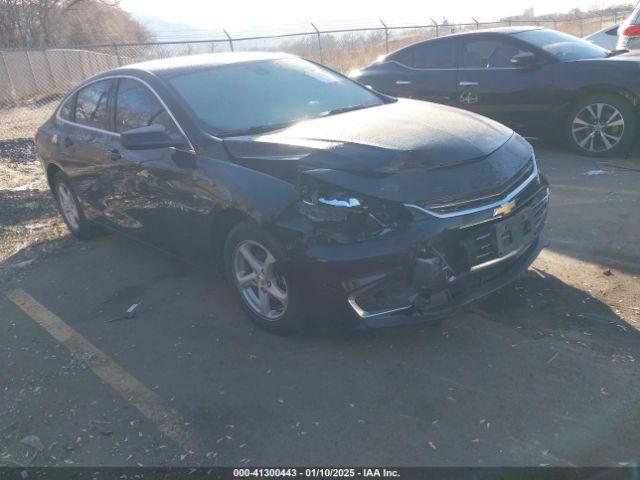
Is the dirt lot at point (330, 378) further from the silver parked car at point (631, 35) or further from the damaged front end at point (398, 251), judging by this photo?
the silver parked car at point (631, 35)

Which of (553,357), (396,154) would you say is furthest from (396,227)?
(553,357)

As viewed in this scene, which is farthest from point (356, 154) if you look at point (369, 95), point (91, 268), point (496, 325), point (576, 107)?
point (576, 107)

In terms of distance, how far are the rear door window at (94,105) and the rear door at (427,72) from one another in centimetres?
441

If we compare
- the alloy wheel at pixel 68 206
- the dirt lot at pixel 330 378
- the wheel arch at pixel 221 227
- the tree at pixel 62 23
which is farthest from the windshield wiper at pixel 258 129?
the tree at pixel 62 23

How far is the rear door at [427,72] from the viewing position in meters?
8.04

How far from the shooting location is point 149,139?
399cm

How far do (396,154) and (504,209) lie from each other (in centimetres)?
70

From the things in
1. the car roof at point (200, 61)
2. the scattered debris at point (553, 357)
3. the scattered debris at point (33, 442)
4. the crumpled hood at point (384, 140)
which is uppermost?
the car roof at point (200, 61)

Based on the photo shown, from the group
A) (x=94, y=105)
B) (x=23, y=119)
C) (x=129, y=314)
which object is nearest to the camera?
(x=129, y=314)

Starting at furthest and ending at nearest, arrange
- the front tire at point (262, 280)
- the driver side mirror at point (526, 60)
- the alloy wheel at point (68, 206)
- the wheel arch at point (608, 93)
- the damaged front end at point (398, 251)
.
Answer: the driver side mirror at point (526, 60), the wheel arch at point (608, 93), the alloy wheel at point (68, 206), the front tire at point (262, 280), the damaged front end at point (398, 251)

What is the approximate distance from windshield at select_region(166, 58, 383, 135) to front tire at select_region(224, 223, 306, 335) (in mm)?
807

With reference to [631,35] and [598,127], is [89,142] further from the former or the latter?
[631,35]

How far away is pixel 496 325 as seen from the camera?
3.64 metres

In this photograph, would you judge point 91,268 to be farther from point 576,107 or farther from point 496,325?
point 576,107
